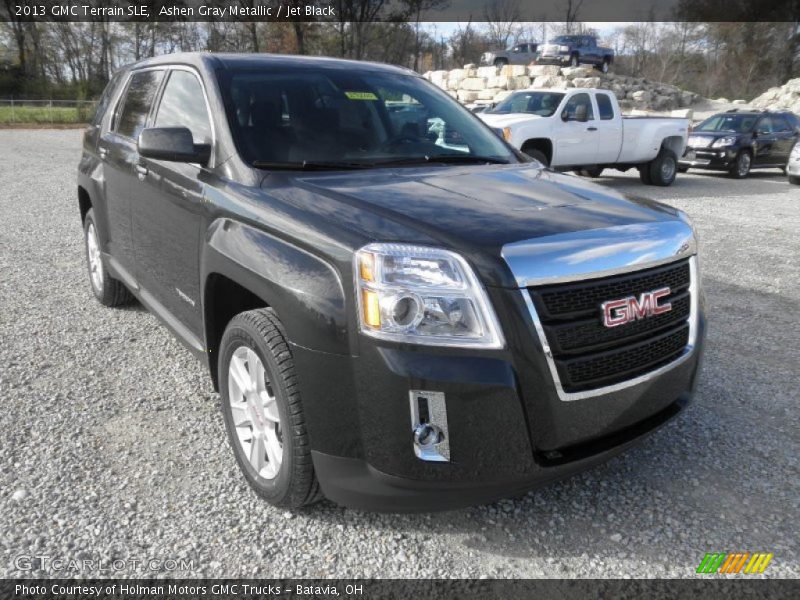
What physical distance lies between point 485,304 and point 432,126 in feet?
6.01

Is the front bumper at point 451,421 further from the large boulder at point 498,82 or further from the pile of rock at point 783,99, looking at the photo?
the pile of rock at point 783,99

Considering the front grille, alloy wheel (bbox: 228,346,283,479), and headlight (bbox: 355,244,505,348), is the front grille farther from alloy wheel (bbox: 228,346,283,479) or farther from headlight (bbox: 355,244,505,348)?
alloy wheel (bbox: 228,346,283,479)

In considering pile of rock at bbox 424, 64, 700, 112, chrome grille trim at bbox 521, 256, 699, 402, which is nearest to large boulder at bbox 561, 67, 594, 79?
pile of rock at bbox 424, 64, 700, 112

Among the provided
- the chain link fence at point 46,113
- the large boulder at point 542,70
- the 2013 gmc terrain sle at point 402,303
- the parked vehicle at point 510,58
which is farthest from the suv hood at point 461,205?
the parked vehicle at point 510,58

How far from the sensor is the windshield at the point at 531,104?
12.9 m

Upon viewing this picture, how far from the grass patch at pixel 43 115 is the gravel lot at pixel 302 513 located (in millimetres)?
34305

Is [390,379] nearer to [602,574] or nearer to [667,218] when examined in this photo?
[602,574]

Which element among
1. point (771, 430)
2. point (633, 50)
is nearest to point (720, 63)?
point (633, 50)

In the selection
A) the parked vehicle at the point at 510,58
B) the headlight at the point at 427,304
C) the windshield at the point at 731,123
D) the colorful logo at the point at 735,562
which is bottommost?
the colorful logo at the point at 735,562

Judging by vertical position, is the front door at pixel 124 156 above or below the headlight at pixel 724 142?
above

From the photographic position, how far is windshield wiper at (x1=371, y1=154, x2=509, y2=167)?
10.9ft

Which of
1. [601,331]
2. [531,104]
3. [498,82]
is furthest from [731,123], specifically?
[498,82]

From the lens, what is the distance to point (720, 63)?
52.0m

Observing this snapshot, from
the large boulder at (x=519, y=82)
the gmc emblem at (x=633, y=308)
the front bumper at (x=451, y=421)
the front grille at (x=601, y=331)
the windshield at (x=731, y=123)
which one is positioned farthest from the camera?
the large boulder at (x=519, y=82)
